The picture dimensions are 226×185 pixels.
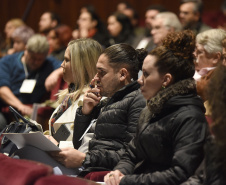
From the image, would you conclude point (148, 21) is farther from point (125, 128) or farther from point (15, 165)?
point (15, 165)

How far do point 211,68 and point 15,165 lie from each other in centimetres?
151

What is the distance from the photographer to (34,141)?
2271mm

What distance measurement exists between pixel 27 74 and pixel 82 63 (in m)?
1.86

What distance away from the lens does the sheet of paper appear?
7.24 feet

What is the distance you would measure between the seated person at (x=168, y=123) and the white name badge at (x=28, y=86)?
247 cm

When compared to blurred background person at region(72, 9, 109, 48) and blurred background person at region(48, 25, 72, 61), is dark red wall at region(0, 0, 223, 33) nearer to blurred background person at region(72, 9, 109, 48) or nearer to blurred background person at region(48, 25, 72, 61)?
blurred background person at region(72, 9, 109, 48)

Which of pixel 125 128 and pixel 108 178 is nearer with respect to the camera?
pixel 108 178

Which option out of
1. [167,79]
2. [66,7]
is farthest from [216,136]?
[66,7]

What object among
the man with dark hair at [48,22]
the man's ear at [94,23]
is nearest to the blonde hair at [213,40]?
the man's ear at [94,23]

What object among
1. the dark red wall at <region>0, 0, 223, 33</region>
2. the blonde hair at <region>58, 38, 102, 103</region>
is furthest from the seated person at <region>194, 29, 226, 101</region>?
the dark red wall at <region>0, 0, 223, 33</region>

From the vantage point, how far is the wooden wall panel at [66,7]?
6.66 metres

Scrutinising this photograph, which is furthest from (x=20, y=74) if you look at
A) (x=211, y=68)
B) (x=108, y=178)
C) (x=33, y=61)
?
(x=108, y=178)

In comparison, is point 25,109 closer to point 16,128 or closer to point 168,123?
point 16,128

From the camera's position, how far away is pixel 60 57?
502 centimetres
